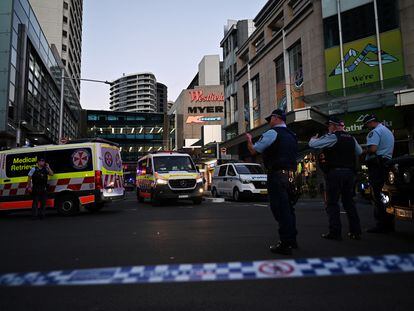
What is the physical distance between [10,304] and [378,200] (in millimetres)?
5306

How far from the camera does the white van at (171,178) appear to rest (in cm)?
1400

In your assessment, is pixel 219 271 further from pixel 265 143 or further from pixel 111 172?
pixel 111 172

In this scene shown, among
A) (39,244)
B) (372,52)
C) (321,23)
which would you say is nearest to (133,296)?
(39,244)

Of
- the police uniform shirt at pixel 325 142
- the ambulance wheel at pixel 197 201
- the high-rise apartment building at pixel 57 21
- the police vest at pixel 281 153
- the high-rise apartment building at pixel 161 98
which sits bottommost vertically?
the ambulance wheel at pixel 197 201

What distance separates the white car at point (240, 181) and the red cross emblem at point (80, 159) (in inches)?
287

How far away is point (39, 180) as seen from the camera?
405 inches

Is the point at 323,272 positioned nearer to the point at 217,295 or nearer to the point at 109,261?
the point at 217,295

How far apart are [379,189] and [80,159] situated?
344 inches

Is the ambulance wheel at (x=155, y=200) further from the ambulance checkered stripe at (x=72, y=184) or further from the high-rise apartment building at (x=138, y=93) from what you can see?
the high-rise apartment building at (x=138, y=93)

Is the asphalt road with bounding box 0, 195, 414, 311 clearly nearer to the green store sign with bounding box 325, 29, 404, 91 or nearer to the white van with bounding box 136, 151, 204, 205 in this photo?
the white van with bounding box 136, 151, 204, 205

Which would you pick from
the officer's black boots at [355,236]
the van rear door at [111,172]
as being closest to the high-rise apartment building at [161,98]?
the van rear door at [111,172]

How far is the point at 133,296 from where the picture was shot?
10.2 feet

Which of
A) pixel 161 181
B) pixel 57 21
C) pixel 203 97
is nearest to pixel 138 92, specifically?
pixel 203 97

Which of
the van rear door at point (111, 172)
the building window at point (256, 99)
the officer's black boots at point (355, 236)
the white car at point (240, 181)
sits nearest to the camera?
the officer's black boots at point (355, 236)
